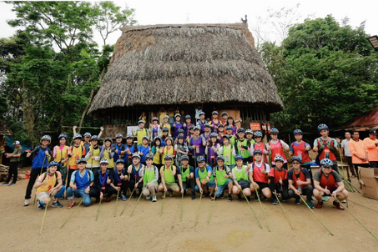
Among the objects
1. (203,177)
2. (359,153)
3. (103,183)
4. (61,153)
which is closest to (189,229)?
(203,177)

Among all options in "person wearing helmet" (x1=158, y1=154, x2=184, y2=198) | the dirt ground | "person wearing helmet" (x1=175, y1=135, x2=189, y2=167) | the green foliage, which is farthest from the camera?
the green foliage

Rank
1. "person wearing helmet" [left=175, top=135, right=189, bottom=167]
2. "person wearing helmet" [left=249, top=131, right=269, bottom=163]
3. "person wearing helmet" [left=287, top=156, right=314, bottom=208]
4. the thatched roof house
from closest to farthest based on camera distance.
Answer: "person wearing helmet" [left=287, top=156, right=314, bottom=208], "person wearing helmet" [left=249, top=131, right=269, bottom=163], "person wearing helmet" [left=175, top=135, right=189, bottom=167], the thatched roof house

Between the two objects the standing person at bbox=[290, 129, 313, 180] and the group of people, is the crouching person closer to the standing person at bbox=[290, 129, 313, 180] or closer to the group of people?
the group of people

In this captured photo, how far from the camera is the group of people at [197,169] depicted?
15.7ft

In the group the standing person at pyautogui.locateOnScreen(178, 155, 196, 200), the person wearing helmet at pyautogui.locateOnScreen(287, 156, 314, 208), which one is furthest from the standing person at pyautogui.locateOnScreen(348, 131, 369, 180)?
the standing person at pyautogui.locateOnScreen(178, 155, 196, 200)

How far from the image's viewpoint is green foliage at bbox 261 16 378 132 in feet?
39.2

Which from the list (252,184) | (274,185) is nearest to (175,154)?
(252,184)

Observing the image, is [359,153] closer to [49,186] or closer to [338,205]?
[338,205]

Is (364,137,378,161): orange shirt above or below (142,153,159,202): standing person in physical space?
above

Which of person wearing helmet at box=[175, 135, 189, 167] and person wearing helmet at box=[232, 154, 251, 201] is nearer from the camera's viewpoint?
person wearing helmet at box=[232, 154, 251, 201]

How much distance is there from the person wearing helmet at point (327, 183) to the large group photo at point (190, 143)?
0.10ft

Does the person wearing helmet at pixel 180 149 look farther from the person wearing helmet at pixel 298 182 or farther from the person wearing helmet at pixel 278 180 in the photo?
the person wearing helmet at pixel 298 182

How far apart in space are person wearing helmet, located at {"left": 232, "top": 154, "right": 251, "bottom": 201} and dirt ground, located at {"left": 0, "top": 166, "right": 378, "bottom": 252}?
10.4 inches

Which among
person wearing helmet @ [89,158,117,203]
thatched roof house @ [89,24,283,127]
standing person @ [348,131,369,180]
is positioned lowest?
person wearing helmet @ [89,158,117,203]
